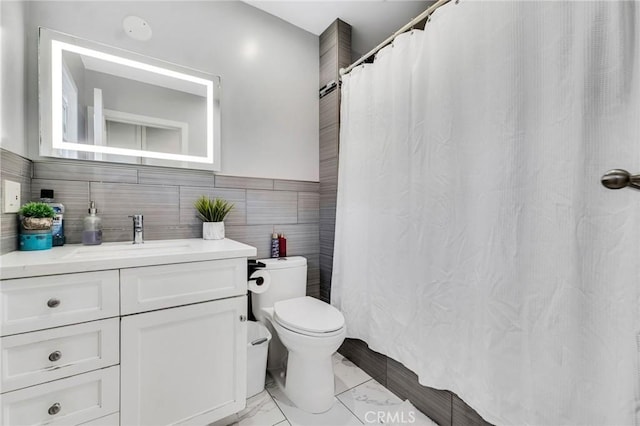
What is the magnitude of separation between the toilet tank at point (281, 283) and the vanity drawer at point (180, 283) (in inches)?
16.5

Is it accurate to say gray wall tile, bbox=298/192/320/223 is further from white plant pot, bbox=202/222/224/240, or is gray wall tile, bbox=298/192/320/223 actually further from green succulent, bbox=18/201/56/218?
green succulent, bbox=18/201/56/218

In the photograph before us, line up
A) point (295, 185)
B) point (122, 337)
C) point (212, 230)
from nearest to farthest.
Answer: point (122, 337), point (212, 230), point (295, 185)

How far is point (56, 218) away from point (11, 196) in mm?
196

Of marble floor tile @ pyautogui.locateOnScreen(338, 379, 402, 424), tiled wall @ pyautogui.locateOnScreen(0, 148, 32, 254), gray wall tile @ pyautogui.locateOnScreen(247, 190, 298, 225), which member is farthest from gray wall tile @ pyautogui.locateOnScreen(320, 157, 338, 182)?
tiled wall @ pyautogui.locateOnScreen(0, 148, 32, 254)

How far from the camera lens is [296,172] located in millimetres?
1989

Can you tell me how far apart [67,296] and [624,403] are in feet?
5.53

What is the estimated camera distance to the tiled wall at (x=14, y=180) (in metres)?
0.96

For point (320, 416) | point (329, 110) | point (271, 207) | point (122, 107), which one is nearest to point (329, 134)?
point (329, 110)

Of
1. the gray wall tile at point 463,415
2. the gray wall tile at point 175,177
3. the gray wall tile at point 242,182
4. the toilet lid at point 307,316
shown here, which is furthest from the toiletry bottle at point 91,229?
the gray wall tile at point 463,415

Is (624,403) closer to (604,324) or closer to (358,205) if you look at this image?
(604,324)

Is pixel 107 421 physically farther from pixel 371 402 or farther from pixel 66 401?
pixel 371 402

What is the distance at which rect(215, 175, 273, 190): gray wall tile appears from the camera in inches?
66.3

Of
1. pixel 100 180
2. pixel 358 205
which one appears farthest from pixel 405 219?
pixel 100 180

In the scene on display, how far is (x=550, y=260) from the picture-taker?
33.8 inches
